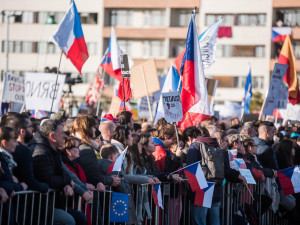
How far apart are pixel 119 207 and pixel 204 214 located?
2161 millimetres

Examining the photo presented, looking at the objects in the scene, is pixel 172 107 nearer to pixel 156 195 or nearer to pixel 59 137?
pixel 156 195

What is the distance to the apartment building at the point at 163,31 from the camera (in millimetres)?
59375

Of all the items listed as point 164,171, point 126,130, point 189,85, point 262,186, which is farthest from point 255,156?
point 126,130

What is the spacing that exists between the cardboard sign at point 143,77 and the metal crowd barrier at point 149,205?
5.01 metres

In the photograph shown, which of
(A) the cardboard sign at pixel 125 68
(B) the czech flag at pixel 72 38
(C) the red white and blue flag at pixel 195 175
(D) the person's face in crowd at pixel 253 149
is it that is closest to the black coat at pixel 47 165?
(C) the red white and blue flag at pixel 195 175

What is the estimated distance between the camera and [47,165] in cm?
757

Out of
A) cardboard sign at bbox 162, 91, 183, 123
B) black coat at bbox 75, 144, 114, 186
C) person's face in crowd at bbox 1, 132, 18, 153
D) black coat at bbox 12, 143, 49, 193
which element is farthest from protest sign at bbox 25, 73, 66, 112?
person's face in crowd at bbox 1, 132, 18, 153

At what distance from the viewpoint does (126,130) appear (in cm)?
955

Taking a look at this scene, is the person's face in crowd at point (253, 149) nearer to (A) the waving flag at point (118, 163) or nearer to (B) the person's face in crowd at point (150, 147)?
(B) the person's face in crowd at point (150, 147)

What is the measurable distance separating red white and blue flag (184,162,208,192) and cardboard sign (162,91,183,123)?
1.54 meters

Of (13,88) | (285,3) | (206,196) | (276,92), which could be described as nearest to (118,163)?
(206,196)

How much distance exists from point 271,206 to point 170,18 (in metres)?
49.2

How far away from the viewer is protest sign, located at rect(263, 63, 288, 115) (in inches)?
735

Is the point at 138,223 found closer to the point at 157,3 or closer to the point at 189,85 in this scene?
the point at 189,85
